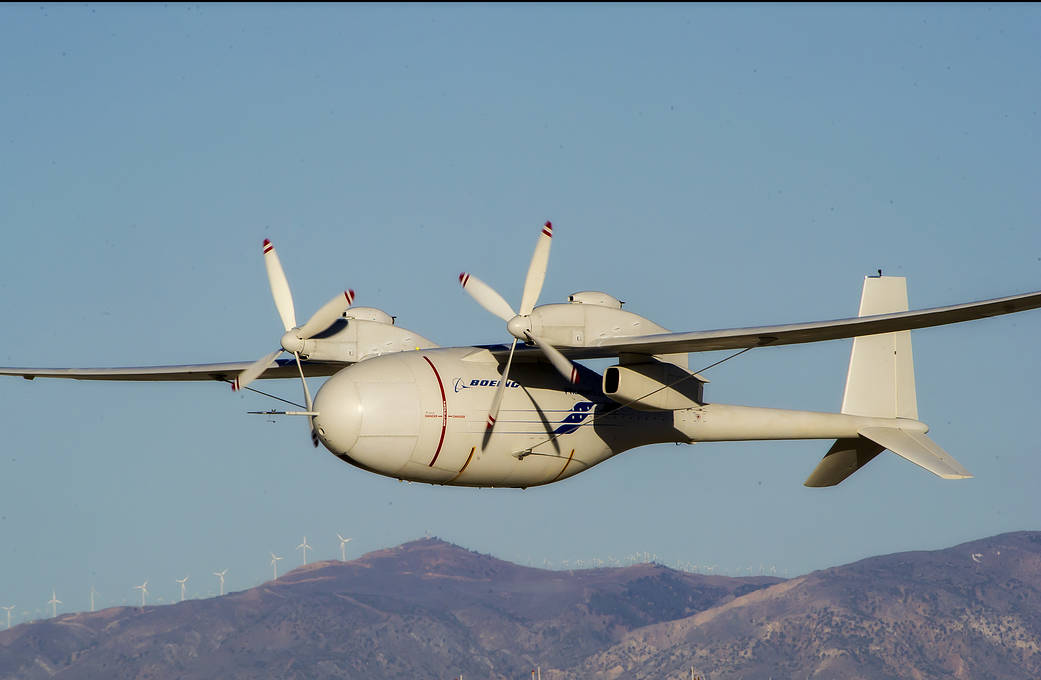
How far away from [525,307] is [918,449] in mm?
13327

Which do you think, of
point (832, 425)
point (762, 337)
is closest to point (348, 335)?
point (762, 337)

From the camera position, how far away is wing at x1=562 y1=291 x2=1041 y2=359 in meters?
27.5

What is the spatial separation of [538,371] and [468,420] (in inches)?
110

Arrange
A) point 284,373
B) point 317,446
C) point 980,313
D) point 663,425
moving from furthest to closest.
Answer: point 284,373 → point 663,425 → point 317,446 → point 980,313

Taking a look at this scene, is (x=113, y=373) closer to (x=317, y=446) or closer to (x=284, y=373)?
(x=284, y=373)

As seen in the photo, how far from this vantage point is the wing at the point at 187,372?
35469mm

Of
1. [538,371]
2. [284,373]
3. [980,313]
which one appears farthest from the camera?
[284,373]

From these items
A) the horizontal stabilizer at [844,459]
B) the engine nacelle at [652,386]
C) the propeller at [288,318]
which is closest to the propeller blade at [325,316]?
the propeller at [288,318]

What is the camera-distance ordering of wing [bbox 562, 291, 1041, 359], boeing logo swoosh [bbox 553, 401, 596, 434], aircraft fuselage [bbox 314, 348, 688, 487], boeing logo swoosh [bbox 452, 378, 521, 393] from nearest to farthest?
wing [bbox 562, 291, 1041, 359]
aircraft fuselage [bbox 314, 348, 688, 487]
boeing logo swoosh [bbox 452, 378, 521, 393]
boeing logo swoosh [bbox 553, 401, 596, 434]

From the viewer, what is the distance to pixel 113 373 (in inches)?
1457

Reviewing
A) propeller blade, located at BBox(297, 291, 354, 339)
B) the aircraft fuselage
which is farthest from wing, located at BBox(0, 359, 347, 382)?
the aircraft fuselage

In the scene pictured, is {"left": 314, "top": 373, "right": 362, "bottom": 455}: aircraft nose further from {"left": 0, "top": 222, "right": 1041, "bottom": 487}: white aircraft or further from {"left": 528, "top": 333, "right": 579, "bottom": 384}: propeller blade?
{"left": 528, "top": 333, "right": 579, "bottom": 384}: propeller blade

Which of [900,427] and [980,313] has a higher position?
[980,313]

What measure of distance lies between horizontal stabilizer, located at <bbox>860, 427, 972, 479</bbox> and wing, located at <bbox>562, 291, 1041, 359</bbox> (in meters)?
6.57
